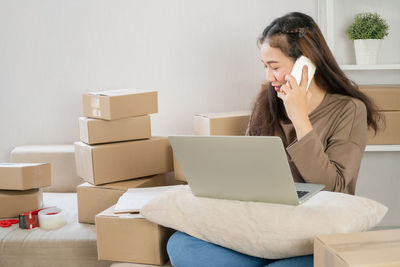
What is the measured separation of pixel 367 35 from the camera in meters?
2.41

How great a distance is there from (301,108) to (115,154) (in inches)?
32.0

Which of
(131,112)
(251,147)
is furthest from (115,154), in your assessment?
(251,147)

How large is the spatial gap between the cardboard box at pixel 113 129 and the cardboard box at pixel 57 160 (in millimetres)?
346

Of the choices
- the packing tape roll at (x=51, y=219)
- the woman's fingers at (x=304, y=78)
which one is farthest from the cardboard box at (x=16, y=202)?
the woman's fingers at (x=304, y=78)

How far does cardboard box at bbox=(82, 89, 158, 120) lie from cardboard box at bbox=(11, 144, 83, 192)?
15.2 inches

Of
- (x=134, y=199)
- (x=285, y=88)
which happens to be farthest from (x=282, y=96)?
(x=134, y=199)

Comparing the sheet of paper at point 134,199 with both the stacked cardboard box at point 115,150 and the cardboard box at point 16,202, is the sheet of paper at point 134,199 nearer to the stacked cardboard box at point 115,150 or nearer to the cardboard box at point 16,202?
the stacked cardboard box at point 115,150

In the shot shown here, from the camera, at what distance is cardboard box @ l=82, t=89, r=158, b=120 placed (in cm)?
212

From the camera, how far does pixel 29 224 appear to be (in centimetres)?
212

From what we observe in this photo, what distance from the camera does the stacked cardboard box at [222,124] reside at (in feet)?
7.23

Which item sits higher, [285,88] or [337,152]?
[285,88]

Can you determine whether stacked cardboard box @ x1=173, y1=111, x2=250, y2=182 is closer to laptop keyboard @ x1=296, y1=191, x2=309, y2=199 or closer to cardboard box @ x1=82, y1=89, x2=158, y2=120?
cardboard box @ x1=82, y1=89, x2=158, y2=120

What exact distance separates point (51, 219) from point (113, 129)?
0.41 metres

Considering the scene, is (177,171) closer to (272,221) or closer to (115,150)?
(115,150)
